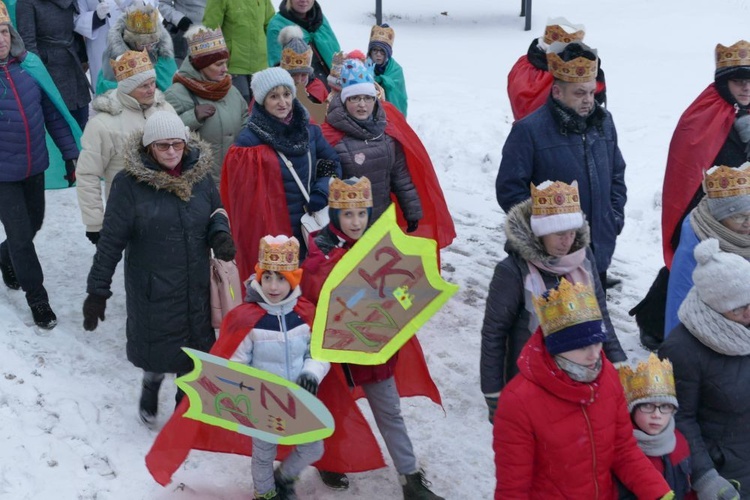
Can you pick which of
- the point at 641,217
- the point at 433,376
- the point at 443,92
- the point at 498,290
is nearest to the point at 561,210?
the point at 498,290

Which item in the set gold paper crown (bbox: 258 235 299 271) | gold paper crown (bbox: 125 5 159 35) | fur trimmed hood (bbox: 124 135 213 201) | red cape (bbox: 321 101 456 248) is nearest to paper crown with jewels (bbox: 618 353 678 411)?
gold paper crown (bbox: 258 235 299 271)

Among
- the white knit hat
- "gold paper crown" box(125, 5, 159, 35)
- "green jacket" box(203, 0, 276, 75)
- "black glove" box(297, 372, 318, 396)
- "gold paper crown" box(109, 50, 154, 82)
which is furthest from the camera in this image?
"green jacket" box(203, 0, 276, 75)

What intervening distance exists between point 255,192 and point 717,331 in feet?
11.2

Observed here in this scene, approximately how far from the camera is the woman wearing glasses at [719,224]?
17.9 feet

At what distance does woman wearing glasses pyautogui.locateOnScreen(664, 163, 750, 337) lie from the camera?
5441 millimetres

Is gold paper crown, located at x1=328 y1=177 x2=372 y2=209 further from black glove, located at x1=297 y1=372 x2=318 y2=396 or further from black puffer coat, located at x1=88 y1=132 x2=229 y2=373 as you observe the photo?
black glove, located at x1=297 y1=372 x2=318 y2=396

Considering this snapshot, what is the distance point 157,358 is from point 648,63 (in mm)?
11436

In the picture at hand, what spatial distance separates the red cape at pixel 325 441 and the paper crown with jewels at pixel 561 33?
3.28 metres

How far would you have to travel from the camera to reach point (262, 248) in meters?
5.05

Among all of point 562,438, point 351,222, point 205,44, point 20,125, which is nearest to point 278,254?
point 351,222

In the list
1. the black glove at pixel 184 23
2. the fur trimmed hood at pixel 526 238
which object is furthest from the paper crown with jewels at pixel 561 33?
the black glove at pixel 184 23

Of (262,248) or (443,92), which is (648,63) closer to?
(443,92)

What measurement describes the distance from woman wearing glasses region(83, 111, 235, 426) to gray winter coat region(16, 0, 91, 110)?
14.0 feet

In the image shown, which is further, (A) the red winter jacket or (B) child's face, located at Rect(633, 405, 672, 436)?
(B) child's face, located at Rect(633, 405, 672, 436)
